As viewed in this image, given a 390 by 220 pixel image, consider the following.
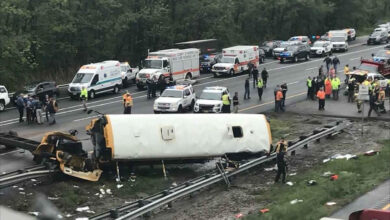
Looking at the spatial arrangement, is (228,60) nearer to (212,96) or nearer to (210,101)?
(212,96)

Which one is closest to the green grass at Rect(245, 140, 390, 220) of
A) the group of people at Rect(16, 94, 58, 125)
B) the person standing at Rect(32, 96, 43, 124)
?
the group of people at Rect(16, 94, 58, 125)

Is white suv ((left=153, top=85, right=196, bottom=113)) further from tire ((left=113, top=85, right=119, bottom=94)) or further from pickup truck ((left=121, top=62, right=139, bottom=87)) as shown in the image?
pickup truck ((left=121, top=62, right=139, bottom=87))

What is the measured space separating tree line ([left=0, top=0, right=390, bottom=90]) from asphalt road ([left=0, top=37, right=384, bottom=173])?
7.69 metres

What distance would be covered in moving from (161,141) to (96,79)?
20.8m

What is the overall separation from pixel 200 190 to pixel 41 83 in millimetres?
23256

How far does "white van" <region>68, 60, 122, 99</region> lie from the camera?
39625mm

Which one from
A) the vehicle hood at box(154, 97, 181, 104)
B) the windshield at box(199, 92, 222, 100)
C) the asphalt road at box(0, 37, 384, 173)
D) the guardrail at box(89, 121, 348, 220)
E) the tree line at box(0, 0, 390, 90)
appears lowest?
the asphalt road at box(0, 37, 384, 173)

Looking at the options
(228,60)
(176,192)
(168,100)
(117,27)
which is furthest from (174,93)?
(117,27)

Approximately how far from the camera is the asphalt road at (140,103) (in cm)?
2795

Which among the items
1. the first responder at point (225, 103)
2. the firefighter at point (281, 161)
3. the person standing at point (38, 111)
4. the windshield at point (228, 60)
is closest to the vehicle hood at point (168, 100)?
the first responder at point (225, 103)

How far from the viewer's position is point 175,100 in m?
32.9

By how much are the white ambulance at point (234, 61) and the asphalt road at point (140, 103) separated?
0.61m

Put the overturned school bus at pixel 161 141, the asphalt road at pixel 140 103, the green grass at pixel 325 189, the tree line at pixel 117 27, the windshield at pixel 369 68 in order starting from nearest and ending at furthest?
the green grass at pixel 325 189
the overturned school bus at pixel 161 141
the asphalt road at pixel 140 103
the windshield at pixel 369 68
the tree line at pixel 117 27

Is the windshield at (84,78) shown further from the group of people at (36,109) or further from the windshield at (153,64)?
the group of people at (36,109)
